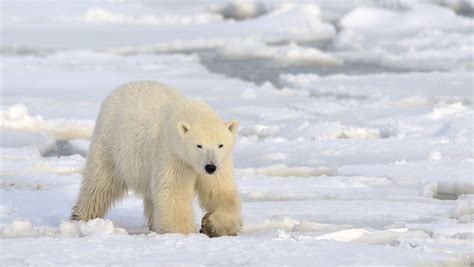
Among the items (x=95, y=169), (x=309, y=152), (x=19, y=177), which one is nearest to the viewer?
(x=95, y=169)

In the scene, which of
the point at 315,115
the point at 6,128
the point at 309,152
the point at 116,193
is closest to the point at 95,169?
the point at 116,193

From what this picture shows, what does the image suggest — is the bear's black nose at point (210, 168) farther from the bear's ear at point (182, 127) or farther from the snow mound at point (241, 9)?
the snow mound at point (241, 9)

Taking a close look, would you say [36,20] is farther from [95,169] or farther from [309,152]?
[95,169]

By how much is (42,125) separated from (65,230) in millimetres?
3466

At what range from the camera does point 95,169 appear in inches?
193

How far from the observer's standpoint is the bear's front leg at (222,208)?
4.50 metres

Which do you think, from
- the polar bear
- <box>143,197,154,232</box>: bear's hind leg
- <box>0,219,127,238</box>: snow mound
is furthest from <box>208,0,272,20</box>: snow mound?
<box>0,219,127,238</box>: snow mound

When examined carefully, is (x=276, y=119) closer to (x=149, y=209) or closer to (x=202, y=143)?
(x=149, y=209)

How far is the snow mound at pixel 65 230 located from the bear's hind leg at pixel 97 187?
→ 0.97ft

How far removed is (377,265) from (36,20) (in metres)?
11.7

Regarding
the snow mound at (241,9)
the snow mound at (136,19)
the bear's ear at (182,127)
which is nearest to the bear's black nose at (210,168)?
the bear's ear at (182,127)

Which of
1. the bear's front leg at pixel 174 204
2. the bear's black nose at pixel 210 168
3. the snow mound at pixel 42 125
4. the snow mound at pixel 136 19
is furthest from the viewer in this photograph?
the snow mound at pixel 136 19

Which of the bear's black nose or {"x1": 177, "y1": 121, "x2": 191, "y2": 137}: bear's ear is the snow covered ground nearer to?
the bear's black nose

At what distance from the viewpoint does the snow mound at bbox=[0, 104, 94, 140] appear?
7.80 m
